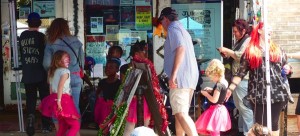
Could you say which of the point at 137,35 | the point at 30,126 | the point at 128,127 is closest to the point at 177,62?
the point at 128,127

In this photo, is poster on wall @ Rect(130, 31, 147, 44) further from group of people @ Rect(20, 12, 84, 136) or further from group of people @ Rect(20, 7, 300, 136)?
group of people @ Rect(20, 12, 84, 136)

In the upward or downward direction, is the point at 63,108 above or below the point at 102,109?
above

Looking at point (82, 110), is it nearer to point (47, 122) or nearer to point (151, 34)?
point (47, 122)

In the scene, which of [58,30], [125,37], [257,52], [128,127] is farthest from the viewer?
[125,37]

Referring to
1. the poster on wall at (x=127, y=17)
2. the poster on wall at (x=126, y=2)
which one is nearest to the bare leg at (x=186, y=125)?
the poster on wall at (x=127, y=17)

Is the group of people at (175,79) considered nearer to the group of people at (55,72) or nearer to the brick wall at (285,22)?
the group of people at (55,72)

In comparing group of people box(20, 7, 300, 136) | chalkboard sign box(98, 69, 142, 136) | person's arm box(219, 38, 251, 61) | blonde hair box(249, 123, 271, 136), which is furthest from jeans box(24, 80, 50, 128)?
blonde hair box(249, 123, 271, 136)

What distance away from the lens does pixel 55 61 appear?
7.66 meters

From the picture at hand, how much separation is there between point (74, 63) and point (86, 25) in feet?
8.86

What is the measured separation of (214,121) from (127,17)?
359 centimetres

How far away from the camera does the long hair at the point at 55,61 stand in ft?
25.1

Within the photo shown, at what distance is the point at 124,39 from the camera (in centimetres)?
1070

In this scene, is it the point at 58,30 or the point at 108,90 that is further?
the point at 108,90

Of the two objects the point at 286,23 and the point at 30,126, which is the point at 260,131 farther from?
the point at 286,23
